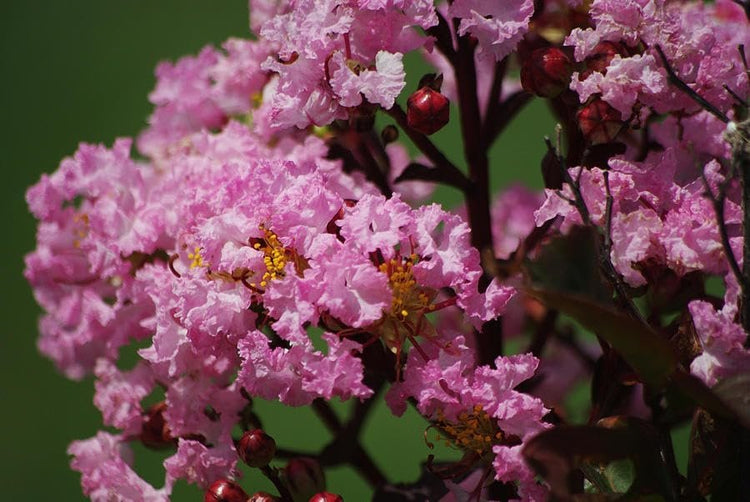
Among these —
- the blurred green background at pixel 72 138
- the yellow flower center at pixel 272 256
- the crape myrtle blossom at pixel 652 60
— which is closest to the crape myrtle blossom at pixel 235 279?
the yellow flower center at pixel 272 256

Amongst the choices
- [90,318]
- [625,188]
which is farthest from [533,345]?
[90,318]

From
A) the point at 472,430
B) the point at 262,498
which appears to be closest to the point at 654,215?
the point at 472,430

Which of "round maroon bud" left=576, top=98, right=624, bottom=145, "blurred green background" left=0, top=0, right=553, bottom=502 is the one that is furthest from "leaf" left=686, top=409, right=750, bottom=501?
"blurred green background" left=0, top=0, right=553, bottom=502

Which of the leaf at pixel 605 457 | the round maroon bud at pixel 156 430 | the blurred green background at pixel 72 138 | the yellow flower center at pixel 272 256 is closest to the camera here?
the leaf at pixel 605 457

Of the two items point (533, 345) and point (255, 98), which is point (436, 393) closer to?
point (533, 345)

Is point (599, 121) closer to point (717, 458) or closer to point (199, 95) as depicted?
point (717, 458)

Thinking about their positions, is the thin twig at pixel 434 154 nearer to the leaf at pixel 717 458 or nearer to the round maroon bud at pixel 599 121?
the round maroon bud at pixel 599 121
